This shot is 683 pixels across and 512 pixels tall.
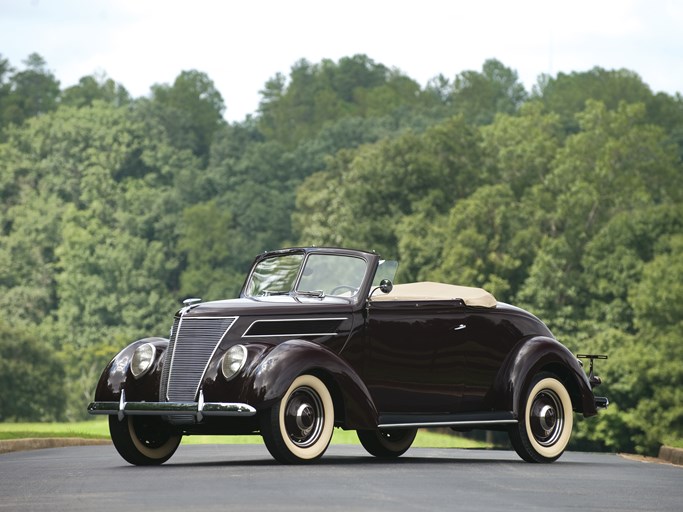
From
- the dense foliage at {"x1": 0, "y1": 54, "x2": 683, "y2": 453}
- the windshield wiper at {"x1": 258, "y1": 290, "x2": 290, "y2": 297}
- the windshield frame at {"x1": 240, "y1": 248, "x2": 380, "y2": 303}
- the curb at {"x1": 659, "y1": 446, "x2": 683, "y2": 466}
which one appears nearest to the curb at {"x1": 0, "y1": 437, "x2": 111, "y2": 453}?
the windshield frame at {"x1": 240, "y1": 248, "x2": 380, "y2": 303}

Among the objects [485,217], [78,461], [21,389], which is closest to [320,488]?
[78,461]

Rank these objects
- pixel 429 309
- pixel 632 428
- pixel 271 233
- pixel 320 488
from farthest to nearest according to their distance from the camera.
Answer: pixel 271 233 → pixel 632 428 → pixel 429 309 → pixel 320 488

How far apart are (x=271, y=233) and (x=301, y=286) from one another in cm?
8992

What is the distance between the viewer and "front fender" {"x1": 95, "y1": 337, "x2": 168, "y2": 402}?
50.8 feet

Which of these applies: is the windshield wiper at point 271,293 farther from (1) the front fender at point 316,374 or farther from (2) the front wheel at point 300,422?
(2) the front wheel at point 300,422

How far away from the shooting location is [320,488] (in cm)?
1232

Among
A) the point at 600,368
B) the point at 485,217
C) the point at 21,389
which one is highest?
the point at 485,217

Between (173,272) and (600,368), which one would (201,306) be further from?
(173,272)

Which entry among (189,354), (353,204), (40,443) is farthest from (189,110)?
(189,354)

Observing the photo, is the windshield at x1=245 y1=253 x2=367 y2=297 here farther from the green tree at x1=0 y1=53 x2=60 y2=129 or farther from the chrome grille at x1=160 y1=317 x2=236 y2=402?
the green tree at x1=0 y1=53 x2=60 y2=129

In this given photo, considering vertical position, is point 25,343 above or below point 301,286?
below

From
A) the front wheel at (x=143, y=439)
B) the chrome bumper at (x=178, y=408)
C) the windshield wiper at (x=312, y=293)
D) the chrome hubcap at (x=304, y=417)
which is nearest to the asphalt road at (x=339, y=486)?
the front wheel at (x=143, y=439)

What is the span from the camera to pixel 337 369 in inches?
592

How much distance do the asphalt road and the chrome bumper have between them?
1.77ft
